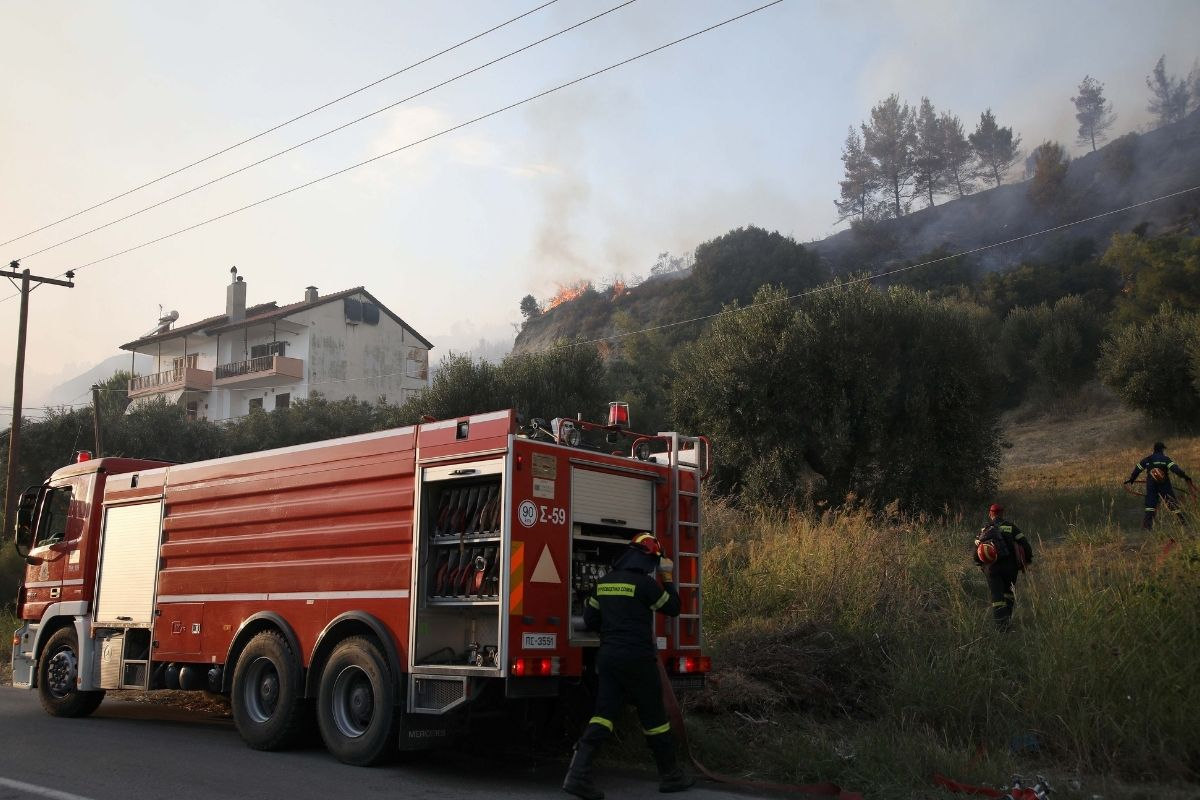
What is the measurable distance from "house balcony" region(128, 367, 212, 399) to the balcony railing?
1031 millimetres

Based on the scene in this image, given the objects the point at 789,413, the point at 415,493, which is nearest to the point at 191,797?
the point at 415,493

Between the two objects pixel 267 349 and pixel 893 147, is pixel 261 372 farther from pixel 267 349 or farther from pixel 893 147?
pixel 893 147

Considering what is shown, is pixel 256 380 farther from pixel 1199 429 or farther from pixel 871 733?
pixel 871 733

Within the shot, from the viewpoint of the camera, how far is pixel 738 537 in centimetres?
1463

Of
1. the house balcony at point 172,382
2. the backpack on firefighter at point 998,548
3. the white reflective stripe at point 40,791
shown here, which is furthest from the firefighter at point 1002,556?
the house balcony at point 172,382

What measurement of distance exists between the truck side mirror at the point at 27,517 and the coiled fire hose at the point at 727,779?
8.44 m

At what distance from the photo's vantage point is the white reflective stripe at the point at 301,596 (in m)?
7.54

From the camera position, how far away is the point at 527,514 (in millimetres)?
7035

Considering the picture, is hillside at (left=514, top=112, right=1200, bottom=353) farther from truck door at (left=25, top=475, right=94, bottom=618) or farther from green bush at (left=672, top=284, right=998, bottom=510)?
truck door at (left=25, top=475, right=94, bottom=618)

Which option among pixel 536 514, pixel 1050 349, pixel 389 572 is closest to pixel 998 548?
pixel 536 514

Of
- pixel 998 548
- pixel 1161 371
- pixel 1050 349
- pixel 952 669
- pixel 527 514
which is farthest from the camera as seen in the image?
pixel 1050 349

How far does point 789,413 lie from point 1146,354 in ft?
54.2

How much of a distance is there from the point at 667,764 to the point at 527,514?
6.39 feet

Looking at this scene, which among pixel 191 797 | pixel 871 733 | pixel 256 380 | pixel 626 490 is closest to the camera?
pixel 191 797
